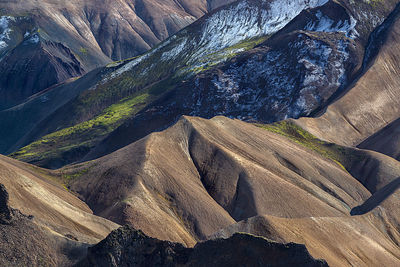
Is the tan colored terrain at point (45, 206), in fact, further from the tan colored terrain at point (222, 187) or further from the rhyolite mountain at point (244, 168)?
the tan colored terrain at point (222, 187)

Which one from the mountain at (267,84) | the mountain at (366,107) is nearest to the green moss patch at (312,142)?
the mountain at (366,107)

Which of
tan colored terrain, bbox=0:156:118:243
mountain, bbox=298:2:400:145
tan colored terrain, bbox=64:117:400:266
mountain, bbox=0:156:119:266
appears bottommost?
mountain, bbox=298:2:400:145

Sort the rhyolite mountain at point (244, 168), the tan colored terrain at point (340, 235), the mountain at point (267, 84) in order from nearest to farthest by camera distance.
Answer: the rhyolite mountain at point (244, 168) < the tan colored terrain at point (340, 235) < the mountain at point (267, 84)

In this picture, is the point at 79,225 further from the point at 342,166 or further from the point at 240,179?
the point at 342,166

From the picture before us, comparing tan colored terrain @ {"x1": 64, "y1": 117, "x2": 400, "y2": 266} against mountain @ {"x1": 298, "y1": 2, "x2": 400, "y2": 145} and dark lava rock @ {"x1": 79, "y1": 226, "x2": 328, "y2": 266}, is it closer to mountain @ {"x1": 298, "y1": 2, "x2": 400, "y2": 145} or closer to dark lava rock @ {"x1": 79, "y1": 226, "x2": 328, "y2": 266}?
dark lava rock @ {"x1": 79, "y1": 226, "x2": 328, "y2": 266}

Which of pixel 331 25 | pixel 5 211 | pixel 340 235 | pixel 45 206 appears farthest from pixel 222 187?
pixel 331 25

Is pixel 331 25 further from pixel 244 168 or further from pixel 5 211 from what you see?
pixel 5 211

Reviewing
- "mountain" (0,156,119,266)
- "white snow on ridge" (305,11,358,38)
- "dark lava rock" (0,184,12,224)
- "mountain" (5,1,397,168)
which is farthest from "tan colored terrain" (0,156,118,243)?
"white snow on ridge" (305,11,358,38)

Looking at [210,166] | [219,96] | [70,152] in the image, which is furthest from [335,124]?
[70,152]

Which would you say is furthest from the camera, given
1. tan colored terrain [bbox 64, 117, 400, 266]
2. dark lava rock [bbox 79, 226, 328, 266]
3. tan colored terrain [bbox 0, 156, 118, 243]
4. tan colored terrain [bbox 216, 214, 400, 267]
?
tan colored terrain [bbox 64, 117, 400, 266]
